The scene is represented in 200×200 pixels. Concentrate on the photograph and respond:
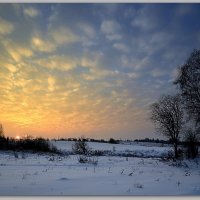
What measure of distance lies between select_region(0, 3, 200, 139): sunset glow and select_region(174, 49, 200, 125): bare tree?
50 centimetres

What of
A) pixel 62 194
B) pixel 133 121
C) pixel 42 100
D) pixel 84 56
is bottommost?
pixel 62 194

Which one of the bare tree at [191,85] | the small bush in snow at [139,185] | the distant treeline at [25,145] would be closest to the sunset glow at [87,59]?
the bare tree at [191,85]

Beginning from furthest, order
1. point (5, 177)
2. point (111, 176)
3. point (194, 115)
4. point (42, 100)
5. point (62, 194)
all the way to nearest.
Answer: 1. point (194, 115)
2. point (42, 100)
3. point (111, 176)
4. point (5, 177)
5. point (62, 194)

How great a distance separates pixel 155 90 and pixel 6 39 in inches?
170

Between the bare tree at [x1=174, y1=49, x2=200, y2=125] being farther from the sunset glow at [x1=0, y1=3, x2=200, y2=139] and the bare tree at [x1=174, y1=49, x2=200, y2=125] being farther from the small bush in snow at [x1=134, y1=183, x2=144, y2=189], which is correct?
the small bush in snow at [x1=134, y1=183, x2=144, y2=189]

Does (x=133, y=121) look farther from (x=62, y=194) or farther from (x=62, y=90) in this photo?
(x=62, y=194)

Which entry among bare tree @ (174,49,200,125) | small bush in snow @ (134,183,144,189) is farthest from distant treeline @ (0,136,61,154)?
small bush in snow @ (134,183,144,189)

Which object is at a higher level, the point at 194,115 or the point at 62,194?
the point at 194,115

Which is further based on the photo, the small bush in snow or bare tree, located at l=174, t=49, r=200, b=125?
bare tree, located at l=174, t=49, r=200, b=125

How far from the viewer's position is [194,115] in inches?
354

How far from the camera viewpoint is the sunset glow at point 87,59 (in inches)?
292

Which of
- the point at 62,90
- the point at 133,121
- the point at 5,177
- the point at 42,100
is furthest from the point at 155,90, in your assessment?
the point at 5,177

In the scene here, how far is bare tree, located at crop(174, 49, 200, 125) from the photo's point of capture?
8335 millimetres

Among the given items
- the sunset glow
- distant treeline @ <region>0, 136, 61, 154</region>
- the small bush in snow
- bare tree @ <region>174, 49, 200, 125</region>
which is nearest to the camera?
the small bush in snow
